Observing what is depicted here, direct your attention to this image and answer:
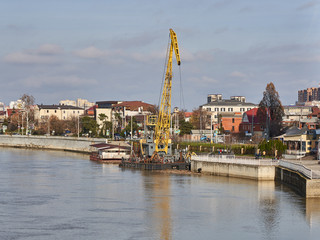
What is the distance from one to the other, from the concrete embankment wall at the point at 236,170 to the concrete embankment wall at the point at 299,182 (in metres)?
1.23

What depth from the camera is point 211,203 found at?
57500 mm

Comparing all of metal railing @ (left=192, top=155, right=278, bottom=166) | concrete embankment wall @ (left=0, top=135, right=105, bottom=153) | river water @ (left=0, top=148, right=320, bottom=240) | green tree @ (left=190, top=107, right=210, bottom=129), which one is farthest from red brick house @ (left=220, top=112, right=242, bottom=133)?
river water @ (left=0, top=148, right=320, bottom=240)

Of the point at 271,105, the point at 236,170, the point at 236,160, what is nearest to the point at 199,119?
the point at 271,105

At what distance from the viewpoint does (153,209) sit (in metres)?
54.3

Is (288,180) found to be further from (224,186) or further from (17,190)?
(17,190)

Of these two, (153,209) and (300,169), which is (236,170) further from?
(153,209)

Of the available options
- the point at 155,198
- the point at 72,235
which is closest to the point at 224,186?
the point at 155,198

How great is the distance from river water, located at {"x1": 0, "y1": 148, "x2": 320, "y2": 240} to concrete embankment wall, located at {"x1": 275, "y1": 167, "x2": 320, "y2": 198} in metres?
0.90

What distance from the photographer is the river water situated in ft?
147

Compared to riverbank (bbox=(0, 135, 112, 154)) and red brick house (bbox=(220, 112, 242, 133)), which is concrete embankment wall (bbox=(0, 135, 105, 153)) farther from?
red brick house (bbox=(220, 112, 242, 133))

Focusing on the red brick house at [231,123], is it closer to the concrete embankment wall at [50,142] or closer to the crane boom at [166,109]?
the concrete embankment wall at [50,142]

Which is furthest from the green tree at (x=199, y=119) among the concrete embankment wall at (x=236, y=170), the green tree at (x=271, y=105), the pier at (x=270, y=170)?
the concrete embankment wall at (x=236, y=170)

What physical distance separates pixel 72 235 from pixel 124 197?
60.7 ft

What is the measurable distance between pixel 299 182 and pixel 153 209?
16.2 metres
